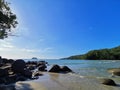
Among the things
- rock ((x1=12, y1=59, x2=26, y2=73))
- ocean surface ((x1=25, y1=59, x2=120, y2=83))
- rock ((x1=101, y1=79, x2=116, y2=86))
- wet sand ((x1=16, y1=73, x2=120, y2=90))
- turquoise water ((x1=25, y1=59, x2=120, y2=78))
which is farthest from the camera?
turquoise water ((x1=25, y1=59, x2=120, y2=78))

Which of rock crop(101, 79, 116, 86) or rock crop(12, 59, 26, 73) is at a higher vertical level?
rock crop(12, 59, 26, 73)

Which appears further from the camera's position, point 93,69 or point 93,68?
point 93,68

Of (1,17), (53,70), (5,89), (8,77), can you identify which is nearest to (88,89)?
(5,89)

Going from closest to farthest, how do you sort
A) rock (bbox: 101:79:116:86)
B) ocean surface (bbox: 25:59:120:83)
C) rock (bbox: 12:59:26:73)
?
rock (bbox: 101:79:116:86)
rock (bbox: 12:59:26:73)
ocean surface (bbox: 25:59:120:83)

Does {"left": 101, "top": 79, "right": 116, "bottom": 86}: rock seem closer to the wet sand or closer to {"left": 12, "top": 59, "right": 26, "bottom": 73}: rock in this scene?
the wet sand

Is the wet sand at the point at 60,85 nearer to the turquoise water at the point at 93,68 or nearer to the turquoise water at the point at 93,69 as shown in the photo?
the turquoise water at the point at 93,69

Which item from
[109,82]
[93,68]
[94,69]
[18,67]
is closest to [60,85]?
[109,82]

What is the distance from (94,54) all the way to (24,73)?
153m

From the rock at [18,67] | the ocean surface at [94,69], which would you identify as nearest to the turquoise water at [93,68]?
the ocean surface at [94,69]

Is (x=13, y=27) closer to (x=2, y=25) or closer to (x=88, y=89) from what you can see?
(x=2, y=25)

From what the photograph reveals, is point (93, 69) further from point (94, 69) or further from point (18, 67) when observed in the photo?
point (18, 67)

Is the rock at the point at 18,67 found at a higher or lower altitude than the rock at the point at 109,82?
higher

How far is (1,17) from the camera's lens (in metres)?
22.5

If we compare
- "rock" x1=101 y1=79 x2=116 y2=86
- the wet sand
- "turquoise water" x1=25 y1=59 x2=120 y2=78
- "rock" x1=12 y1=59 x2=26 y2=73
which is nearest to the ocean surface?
"turquoise water" x1=25 y1=59 x2=120 y2=78
